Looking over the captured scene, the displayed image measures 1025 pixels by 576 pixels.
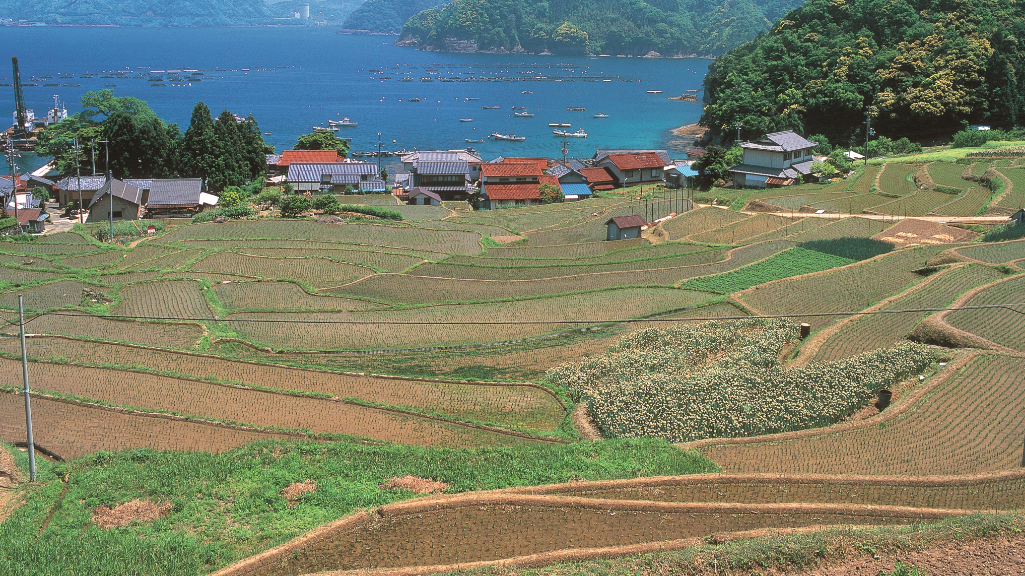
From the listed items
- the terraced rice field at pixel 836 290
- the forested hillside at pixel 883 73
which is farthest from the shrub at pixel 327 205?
the forested hillside at pixel 883 73

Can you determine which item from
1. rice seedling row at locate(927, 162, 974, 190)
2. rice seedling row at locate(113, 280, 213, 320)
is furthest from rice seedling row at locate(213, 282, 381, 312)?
rice seedling row at locate(927, 162, 974, 190)

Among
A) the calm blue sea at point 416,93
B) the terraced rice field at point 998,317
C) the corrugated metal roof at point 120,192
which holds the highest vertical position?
the calm blue sea at point 416,93

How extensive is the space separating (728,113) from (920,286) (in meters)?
43.4

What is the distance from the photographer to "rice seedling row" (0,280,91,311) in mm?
29031

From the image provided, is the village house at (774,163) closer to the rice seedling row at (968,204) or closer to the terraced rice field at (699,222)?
the terraced rice field at (699,222)

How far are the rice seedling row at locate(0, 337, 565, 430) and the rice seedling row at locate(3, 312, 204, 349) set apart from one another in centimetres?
129

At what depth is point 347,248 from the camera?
37.6 metres

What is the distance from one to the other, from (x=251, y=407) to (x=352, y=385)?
102 inches

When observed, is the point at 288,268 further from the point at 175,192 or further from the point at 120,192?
the point at 175,192

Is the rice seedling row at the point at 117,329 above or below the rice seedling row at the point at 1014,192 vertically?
below

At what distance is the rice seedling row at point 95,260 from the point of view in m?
34.8

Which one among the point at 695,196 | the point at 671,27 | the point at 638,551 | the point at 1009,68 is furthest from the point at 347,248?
the point at 671,27

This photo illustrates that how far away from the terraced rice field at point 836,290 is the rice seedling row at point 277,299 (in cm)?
1322

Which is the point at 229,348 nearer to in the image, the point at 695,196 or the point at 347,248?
the point at 347,248
